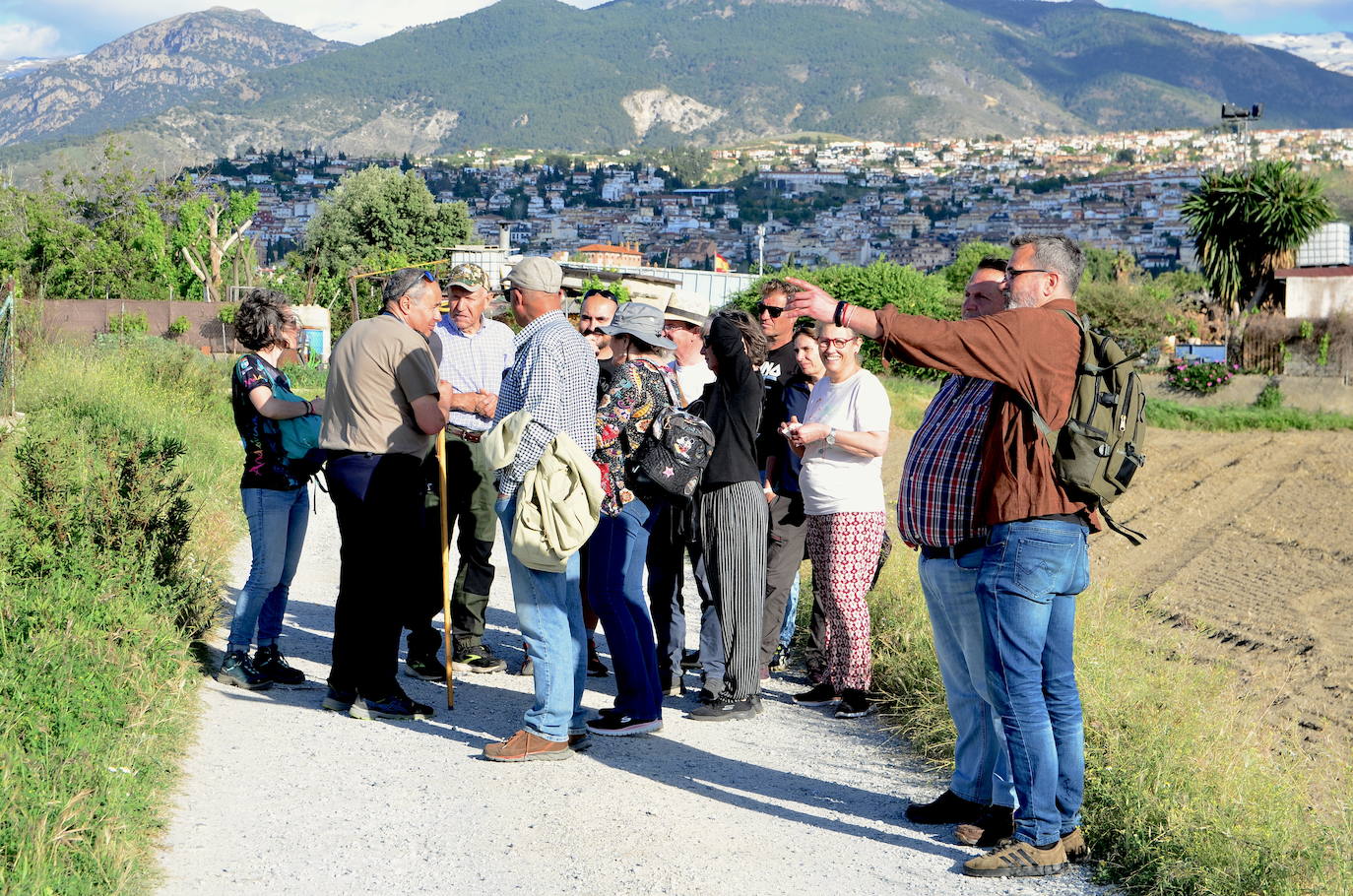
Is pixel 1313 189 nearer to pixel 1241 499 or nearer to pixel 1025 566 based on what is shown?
pixel 1241 499

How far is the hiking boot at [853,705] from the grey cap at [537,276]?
243 cm

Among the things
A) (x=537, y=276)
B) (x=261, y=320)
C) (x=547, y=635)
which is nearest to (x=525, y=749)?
(x=547, y=635)

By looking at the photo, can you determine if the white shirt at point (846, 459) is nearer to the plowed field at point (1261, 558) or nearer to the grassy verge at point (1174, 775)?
the grassy verge at point (1174, 775)

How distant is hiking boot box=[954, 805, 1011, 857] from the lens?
4.54m

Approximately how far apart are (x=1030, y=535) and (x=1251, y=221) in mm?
39149

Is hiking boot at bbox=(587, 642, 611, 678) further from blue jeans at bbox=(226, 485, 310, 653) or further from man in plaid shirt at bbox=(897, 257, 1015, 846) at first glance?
man in plaid shirt at bbox=(897, 257, 1015, 846)

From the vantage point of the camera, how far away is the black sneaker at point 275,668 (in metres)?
6.40

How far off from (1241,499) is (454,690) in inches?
708

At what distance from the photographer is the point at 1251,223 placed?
129ft

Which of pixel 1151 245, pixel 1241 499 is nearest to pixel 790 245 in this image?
pixel 1151 245

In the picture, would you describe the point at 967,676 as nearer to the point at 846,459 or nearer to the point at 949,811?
the point at 949,811

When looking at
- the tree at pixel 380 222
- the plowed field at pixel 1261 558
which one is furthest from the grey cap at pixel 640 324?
the tree at pixel 380 222

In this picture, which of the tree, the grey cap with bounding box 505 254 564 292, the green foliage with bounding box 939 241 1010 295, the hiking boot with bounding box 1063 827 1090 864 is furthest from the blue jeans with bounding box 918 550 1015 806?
the tree

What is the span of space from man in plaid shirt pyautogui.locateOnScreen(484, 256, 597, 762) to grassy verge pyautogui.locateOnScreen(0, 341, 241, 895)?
4.72ft
